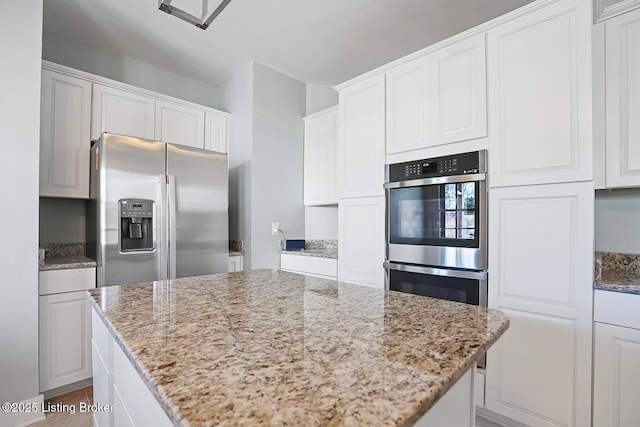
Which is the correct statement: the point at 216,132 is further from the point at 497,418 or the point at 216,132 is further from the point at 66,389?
the point at 497,418

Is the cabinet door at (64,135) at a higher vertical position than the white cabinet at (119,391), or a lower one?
higher

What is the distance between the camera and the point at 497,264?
178cm

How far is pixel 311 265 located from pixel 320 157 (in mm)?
1175

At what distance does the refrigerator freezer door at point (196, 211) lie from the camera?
97.5 inches

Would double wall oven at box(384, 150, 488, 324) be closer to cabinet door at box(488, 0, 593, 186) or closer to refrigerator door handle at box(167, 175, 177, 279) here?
cabinet door at box(488, 0, 593, 186)

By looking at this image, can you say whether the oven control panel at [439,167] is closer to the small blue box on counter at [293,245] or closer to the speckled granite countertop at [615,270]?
the speckled granite countertop at [615,270]

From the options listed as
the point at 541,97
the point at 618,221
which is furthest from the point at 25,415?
the point at 618,221

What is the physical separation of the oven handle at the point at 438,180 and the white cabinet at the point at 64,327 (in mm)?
2305

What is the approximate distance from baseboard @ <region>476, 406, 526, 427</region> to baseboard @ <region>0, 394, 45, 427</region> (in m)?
2.69

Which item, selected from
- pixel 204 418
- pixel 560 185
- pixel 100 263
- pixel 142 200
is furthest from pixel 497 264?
pixel 100 263

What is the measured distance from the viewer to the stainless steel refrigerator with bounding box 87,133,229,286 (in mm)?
2211

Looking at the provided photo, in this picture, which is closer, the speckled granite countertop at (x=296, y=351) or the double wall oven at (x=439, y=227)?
the speckled granite countertop at (x=296, y=351)

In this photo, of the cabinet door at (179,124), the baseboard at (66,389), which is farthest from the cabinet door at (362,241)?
the baseboard at (66,389)

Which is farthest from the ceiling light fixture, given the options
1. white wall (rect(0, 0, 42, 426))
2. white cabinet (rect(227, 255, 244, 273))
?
white cabinet (rect(227, 255, 244, 273))
